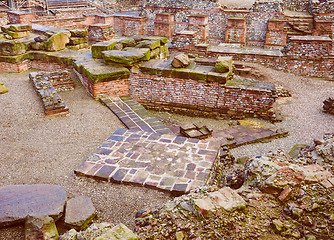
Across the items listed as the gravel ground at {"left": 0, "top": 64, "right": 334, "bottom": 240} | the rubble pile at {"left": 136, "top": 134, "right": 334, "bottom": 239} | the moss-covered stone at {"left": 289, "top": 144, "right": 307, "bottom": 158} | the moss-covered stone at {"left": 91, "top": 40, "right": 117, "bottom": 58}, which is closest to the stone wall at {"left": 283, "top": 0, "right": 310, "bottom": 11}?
the gravel ground at {"left": 0, "top": 64, "right": 334, "bottom": 240}

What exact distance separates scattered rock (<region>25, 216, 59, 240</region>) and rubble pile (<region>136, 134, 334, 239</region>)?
0.92m

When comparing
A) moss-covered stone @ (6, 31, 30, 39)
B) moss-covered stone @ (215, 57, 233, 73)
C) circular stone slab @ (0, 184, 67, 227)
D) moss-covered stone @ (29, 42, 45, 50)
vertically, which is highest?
moss-covered stone @ (6, 31, 30, 39)

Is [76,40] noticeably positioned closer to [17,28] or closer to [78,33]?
[78,33]

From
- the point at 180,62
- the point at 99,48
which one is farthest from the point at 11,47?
the point at 180,62

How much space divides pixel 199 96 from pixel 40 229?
525 centimetres

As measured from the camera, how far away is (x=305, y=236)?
2.89 m

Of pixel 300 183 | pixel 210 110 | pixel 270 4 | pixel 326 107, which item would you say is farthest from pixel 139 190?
pixel 270 4

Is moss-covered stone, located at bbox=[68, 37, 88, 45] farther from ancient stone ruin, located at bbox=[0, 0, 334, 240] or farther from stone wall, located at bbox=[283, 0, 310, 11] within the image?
stone wall, located at bbox=[283, 0, 310, 11]

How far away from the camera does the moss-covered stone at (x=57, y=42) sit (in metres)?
A: 9.30

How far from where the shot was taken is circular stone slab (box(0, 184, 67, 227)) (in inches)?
132

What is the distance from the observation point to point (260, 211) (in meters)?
3.17

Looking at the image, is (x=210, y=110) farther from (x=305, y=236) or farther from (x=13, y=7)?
(x=13, y=7)

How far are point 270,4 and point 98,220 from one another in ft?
45.9

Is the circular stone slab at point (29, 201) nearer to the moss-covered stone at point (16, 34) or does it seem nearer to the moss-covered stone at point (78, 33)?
the moss-covered stone at point (16, 34)
